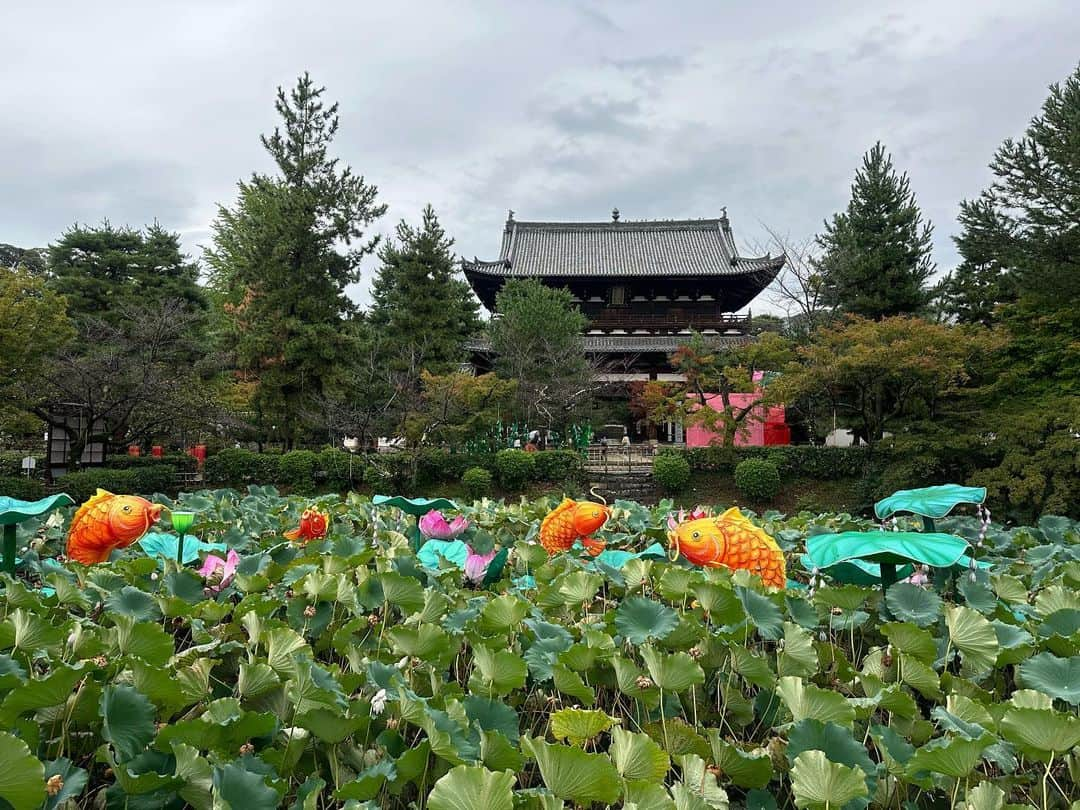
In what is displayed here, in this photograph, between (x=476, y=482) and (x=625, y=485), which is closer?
(x=476, y=482)

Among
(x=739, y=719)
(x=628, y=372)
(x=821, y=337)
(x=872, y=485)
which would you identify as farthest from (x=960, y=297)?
(x=739, y=719)

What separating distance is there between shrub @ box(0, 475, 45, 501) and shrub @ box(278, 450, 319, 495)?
451 cm

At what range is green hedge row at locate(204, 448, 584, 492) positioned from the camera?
14.1 m

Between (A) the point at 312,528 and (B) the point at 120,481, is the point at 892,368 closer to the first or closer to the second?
(A) the point at 312,528

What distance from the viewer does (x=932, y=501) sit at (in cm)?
327

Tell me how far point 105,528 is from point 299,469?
1167 centimetres

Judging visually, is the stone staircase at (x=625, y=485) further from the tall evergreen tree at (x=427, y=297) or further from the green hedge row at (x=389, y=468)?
the tall evergreen tree at (x=427, y=297)

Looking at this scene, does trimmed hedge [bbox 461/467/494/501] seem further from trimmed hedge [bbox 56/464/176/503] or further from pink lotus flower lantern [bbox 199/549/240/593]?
pink lotus flower lantern [bbox 199/549/240/593]

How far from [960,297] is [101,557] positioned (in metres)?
17.7

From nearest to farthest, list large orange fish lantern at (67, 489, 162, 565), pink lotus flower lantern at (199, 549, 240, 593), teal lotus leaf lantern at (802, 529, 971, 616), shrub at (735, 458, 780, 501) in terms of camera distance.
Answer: teal lotus leaf lantern at (802, 529, 971, 616)
pink lotus flower lantern at (199, 549, 240, 593)
large orange fish lantern at (67, 489, 162, 565)
shrub at (735, 458, 780, 501)

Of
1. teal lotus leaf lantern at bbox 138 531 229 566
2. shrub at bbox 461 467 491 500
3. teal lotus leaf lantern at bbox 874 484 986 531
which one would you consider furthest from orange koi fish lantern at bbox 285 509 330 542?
shrub at bbox 461 467 491 500

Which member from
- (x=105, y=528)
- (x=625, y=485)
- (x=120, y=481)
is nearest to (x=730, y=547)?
(x=105, y=528)

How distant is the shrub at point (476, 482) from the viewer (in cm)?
1378

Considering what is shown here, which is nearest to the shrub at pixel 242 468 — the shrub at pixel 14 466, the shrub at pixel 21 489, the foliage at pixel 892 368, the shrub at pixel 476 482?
the shrub at pixel 14 466
